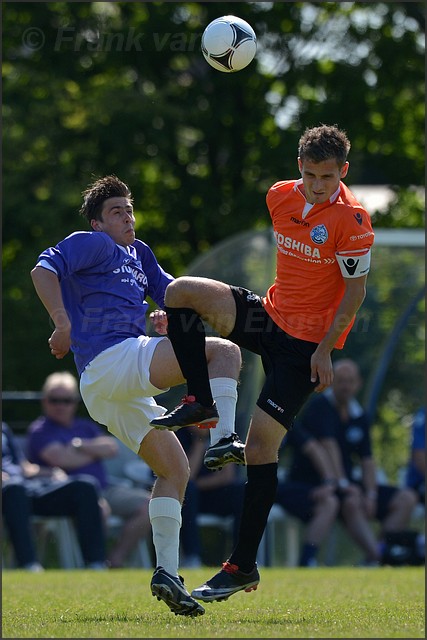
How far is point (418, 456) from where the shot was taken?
14.8 metres

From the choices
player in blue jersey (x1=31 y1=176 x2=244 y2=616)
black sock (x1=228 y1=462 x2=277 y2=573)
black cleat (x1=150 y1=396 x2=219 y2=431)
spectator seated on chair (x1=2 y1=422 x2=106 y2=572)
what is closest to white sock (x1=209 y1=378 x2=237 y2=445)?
player in blue jersey (x1=31 y1=176 x2=244 y2=616)

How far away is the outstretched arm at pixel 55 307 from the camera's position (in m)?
6.89

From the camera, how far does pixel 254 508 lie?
7.24 m

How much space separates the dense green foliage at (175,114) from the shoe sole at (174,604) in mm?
11964

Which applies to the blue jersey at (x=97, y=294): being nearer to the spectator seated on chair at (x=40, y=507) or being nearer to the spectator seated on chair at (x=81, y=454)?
the spectator seated on chair at (x=40, y=507)

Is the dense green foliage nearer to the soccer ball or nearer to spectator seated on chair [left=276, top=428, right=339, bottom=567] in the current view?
spectator seated on chair [left=276, top=428, right=339, bottom=567]

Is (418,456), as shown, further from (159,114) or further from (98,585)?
(159,114)

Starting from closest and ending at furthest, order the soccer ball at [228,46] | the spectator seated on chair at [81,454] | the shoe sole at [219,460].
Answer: the shoe sole at [219,460] → the soccer ball at [228,46] → the spectator seated on chair at [81,454]

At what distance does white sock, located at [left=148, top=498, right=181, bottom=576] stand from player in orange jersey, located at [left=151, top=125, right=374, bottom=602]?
0.86ft

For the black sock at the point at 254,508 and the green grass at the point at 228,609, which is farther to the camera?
the black sock at the point at 254,508

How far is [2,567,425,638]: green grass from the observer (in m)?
5.93

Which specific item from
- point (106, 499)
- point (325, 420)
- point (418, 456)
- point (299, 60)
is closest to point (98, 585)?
point (106, 499)

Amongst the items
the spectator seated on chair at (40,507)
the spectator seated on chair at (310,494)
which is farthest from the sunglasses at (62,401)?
the spectator seated on chair at (310,494)

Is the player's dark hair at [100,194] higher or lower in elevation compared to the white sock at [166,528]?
higher
